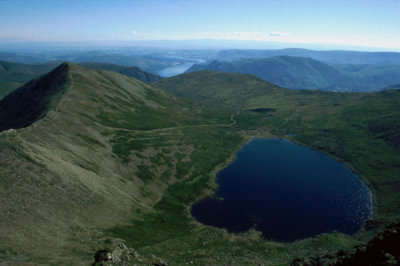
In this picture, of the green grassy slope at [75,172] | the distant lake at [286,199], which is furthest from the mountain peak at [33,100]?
the distant lake at [286,199]

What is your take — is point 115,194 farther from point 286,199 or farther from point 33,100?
point 33,100

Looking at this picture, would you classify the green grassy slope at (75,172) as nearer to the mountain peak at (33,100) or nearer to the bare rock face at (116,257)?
the mountain peak at (33,100)

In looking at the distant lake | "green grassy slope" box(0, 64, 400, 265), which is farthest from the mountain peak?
the distant lake

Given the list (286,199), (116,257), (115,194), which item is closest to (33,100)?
(115,194)

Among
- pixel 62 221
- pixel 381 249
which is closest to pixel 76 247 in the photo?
pixel 62 221

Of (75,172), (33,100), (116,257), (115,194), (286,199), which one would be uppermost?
(33,100)

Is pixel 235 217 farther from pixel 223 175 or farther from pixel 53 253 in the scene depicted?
pixel 53 253

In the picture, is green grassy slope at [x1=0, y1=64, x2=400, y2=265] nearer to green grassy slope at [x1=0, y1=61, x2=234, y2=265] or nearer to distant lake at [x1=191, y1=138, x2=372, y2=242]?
green grassy slope at [x1=0, y1=61, x2=234, y2=265]
